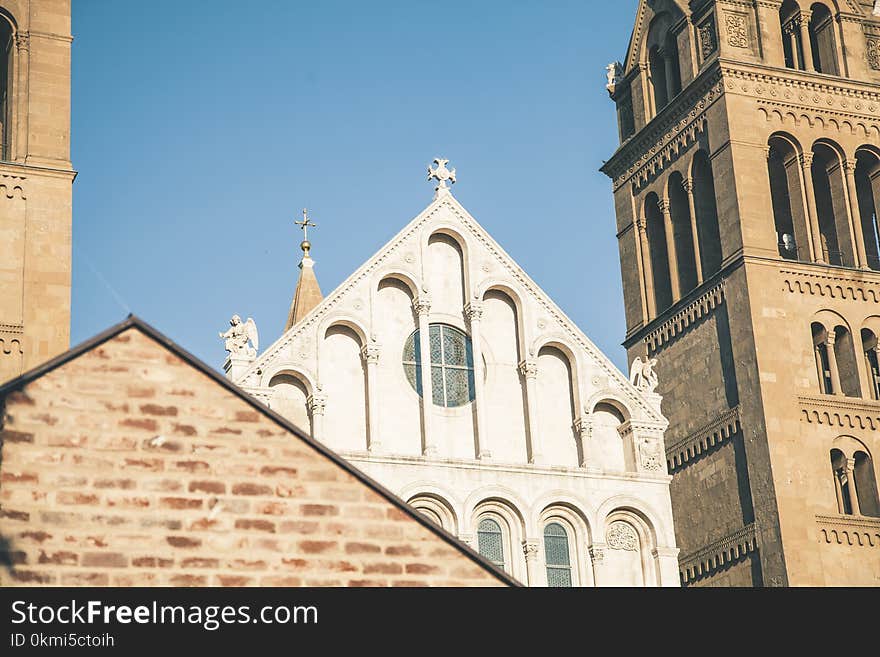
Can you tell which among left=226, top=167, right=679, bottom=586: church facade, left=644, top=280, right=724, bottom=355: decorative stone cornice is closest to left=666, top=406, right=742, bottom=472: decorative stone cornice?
left=644, top=280, right=724, bottom=355: decorative stone cornice

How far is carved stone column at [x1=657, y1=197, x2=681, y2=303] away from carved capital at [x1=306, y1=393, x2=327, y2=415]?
45.4ft

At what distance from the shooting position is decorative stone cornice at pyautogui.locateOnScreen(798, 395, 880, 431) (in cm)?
3962

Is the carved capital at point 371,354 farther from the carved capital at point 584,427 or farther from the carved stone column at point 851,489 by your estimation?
the carved stone column at point 851,489

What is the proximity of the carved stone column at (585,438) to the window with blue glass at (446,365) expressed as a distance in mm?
2398

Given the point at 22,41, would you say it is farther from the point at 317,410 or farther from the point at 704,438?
the point at 704,438

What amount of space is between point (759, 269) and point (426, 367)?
10.4m

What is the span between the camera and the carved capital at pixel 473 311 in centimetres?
3524

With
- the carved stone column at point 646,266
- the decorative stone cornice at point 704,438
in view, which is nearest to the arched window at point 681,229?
the carved stone column at point 646,266

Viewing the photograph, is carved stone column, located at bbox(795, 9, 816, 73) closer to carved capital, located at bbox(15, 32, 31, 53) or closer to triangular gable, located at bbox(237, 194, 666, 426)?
triangular gable, located at bbox(237, 194, 666, 426)

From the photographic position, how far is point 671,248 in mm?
44812

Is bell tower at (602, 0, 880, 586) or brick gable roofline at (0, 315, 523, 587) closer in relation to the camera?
brick gable roofline at (0, 315, 523, 587)

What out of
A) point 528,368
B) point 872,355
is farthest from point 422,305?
A: point 872,355
